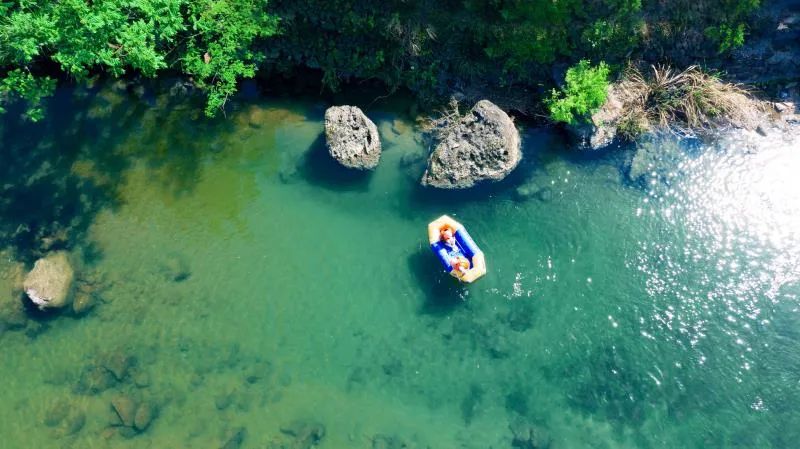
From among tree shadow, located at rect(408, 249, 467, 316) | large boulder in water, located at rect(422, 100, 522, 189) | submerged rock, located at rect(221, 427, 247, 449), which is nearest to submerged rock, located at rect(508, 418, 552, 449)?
tree shadow, located at rect(408, 249, 467, 316)

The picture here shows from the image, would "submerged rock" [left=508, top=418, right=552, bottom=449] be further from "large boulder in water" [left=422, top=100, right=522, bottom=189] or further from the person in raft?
"large boulder in water" [left=422, top=100, right=522, bottom=189]

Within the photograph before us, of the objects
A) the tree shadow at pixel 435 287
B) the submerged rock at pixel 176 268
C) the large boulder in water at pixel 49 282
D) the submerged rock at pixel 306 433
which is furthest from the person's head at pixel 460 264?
the large boulder in water at pixel 49 282

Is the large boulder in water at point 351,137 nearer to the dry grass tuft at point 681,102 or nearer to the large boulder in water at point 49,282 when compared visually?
the dry grass tuft at point 681,102

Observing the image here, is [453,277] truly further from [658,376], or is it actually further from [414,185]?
[658,376]

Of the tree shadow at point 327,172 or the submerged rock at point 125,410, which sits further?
the tree shadow at point 327,172

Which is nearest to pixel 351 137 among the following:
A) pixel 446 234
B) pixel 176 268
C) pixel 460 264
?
pixel 446 234

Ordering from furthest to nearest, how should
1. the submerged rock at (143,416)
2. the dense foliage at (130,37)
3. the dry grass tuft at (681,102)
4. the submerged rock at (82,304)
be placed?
the submerged rock at (82,304)
the dry grass tuft at (681,102)
the submerged rock at (143,416)
the dense foliage at (130,37)

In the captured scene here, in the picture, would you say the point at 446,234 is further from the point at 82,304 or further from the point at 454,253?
the point at 82,304
